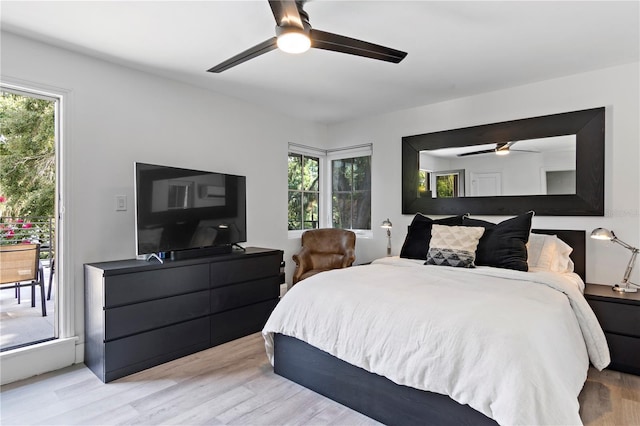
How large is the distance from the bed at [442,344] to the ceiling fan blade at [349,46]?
55.0 inches

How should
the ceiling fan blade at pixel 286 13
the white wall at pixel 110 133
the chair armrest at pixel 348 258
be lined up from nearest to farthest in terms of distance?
the ceiling fan blade at pixel 286 13 → the white wall at pixel 110 133 → the chair armrest at pixel 348 258

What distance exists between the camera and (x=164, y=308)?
107 inches

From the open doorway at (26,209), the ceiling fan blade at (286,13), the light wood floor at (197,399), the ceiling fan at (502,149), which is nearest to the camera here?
the ceiling fan blade at (286,13)

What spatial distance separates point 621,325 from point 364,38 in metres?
2.74

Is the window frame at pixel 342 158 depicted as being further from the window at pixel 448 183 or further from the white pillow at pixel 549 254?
the white pillow at pixel 549 254

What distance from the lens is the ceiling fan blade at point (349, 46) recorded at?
1.88 metres

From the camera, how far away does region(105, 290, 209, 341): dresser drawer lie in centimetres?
248

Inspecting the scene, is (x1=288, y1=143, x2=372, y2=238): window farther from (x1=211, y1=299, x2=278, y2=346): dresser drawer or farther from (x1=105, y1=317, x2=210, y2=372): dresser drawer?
(x1=105, y1=317, x2=210, y2=372): dresser drawer

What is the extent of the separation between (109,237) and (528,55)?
11.7ft

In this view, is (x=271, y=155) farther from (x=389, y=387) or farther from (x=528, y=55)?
(x=389, y=387)

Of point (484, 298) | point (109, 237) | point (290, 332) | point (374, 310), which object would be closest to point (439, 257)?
point (484, 298)

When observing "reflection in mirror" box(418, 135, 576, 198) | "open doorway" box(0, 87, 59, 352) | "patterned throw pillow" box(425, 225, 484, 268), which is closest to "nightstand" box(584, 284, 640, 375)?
"patterned throw pillow" box(425, 225, 484, 268)

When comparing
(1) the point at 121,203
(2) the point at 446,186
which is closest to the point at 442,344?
(2) the point at 446,186

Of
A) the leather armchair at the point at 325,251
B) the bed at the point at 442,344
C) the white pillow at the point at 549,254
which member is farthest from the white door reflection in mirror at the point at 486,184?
the leather armchair at the point at 325,251
